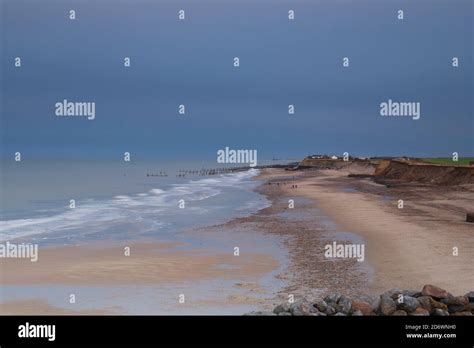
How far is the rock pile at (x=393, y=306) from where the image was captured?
953cm

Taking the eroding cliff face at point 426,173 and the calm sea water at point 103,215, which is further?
the eroding cliff face at point 426,173

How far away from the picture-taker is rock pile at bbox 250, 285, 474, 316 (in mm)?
9531

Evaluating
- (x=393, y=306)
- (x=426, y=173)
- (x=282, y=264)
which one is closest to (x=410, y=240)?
(x=282, y=264)

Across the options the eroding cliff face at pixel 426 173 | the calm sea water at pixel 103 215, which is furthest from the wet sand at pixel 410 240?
the eroding cliff face at pixel 426 173

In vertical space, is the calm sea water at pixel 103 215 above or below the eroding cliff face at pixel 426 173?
below

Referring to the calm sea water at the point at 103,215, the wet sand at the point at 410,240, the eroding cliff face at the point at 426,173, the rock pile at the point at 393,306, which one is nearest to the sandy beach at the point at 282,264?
the wet sand at the point at 410,240

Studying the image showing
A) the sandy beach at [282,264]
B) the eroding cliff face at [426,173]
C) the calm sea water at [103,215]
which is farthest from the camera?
the eroding cliff face at [426,173]

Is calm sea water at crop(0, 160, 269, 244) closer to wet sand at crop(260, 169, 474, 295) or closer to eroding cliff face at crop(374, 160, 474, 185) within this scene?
wet sand at crop(260, 169, 474, 295)

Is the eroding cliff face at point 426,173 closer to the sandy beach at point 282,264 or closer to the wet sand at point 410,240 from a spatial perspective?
the wet sand at point 410,240

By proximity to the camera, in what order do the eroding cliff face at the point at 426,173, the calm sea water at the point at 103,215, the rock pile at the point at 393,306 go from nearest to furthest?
the rock pile at the point at 393,306
the calm sea water at the point at 103,215
the eroding cliff face at the point at 426,173

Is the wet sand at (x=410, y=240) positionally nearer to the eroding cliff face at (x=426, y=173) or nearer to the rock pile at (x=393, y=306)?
the rock pile at (x=393, y=306)

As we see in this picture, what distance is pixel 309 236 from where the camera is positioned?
20.9 m
